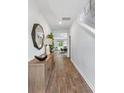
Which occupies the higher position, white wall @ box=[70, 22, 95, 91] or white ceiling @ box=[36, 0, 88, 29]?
white ceiling @ box=[36, 0, 88, 29]

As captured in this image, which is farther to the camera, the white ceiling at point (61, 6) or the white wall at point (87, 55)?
the white ceiling at point (61, 6)

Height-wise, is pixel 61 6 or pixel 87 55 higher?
pixel 61 6

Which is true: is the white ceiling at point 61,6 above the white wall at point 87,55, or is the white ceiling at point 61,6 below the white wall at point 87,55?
above

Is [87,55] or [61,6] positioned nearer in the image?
[87,55]

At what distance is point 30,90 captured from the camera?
2.90m

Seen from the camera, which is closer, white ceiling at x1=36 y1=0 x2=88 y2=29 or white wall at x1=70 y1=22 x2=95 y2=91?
white wall at x1=70 y1=22 x2=95 y2=91
